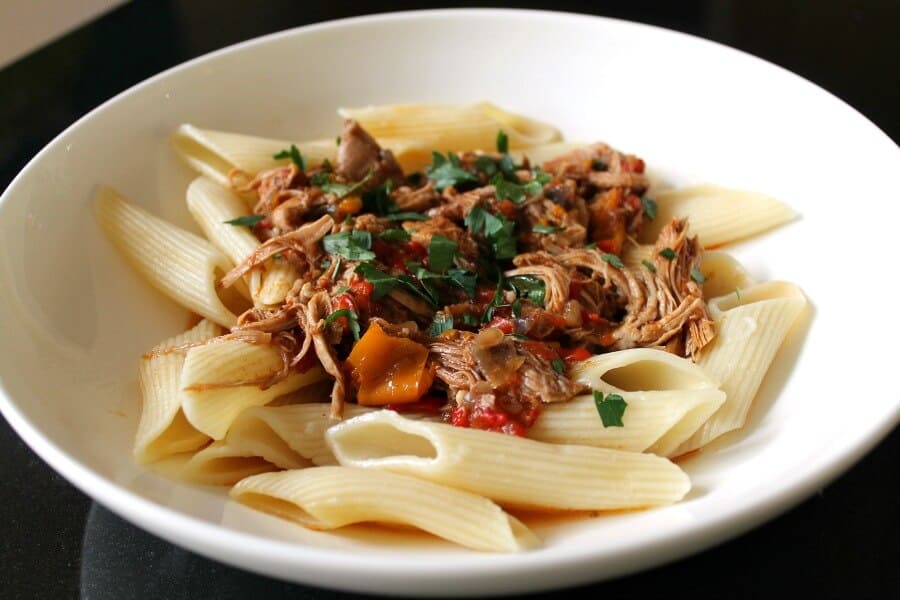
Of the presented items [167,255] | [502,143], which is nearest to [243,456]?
[167,255]

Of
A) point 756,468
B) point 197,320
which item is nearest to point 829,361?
point 756,468

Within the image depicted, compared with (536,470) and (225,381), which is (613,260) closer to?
(536,470)

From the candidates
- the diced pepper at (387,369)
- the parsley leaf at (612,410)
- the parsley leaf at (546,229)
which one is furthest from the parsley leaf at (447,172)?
the parsley leaf at (612,410)

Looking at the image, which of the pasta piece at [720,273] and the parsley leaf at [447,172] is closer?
the pasta piece at [720,273]

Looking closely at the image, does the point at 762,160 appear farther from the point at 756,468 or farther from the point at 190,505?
the point at 190,505

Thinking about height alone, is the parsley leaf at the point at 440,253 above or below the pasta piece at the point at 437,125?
below

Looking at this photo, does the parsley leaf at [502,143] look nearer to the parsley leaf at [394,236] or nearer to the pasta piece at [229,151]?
the pasta piece at [229,151]
